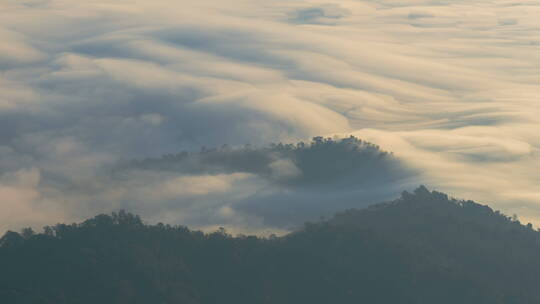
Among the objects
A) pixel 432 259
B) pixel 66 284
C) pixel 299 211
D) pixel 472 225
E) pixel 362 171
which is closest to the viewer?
pixel 66 284

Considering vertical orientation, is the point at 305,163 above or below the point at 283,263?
above

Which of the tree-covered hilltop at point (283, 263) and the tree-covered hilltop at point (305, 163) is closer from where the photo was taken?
the tree-covered hilltop at point (283, 263)

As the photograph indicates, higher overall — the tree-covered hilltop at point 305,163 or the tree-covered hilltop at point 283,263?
the tree-covered hilltop at point 305,163

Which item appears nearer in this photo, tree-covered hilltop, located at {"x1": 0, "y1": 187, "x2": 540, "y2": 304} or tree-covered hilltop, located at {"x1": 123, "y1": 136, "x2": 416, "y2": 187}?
tree-covered hilltop, located at {"x1": 0, "y1": 187, "x2": 540, "y2": 304}

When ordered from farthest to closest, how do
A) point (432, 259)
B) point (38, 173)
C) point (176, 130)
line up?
point (176, 130) → point (38, 173) → point (432, 259)

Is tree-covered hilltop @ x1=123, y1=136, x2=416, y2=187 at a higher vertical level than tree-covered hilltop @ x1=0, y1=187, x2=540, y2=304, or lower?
higher

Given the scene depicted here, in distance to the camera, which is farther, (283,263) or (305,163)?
(305,163)

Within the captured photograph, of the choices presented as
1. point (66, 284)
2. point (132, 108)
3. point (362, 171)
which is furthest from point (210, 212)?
point (132, 108)

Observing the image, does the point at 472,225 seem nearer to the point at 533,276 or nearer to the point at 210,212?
the point at 533,276
